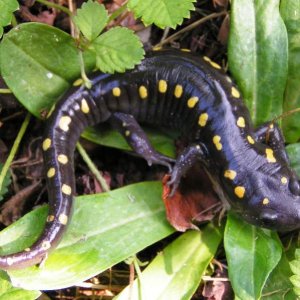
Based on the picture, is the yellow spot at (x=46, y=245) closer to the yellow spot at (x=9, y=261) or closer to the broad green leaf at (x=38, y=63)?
the yellow spot at (x=9, y=261)

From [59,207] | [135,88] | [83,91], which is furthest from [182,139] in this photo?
[59,207]

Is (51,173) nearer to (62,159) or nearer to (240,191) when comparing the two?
(62,159)

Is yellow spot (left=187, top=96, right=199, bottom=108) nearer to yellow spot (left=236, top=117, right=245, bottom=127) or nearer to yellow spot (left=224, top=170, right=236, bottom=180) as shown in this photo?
yellow spot (left=236, top=117, right=245, bottom=127)

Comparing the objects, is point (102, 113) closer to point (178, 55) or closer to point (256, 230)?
point (178, 55)

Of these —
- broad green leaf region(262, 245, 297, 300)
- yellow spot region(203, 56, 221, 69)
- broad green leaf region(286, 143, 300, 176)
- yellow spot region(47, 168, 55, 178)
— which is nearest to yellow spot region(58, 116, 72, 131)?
yellow spot region(47, 168, 55, 178)

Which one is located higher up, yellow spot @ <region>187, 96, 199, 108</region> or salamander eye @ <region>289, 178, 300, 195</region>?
yellow spot @ <region>187, 96, 199, 108</region>

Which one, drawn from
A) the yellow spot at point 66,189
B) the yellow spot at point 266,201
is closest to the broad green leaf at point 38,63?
the yellow spot at point 66,189
